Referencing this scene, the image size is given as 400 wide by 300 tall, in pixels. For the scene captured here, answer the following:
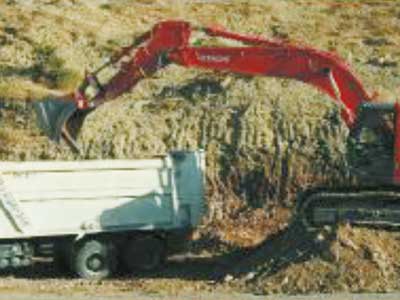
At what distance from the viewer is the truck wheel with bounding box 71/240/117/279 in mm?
25422

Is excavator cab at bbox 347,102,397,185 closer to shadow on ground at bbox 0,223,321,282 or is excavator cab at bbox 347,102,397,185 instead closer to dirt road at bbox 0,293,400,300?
shadow on ground at bbox 0,223,321,282

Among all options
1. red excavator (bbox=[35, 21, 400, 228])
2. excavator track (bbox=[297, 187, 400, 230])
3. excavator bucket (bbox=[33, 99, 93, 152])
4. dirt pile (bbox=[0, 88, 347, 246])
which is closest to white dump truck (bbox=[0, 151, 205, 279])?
excavator bucket (bbox=[33, 99, 93, 152])

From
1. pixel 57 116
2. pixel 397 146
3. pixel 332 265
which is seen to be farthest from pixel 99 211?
pixel 397 146

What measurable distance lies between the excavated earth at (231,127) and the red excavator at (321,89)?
0.95 metres

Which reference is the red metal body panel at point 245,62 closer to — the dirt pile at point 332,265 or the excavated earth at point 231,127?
the dirt pile at point 332,265

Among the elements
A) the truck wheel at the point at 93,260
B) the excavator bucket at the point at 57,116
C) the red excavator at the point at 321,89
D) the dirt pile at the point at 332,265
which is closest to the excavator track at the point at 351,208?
the red excavator at the point at 321,89

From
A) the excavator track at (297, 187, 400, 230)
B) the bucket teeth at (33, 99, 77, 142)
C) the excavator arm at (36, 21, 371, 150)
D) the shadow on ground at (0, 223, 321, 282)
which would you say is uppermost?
the excavator arm at (36, 21, 371, 150)

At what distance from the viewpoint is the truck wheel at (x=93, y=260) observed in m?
25.4

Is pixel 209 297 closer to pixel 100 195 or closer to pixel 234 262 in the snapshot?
pixel 100 195

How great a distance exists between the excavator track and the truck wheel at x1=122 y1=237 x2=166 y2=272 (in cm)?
328

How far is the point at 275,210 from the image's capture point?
3184cm

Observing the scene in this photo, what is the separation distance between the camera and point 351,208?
24516 millimetres

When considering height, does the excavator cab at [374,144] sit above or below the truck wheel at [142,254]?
above

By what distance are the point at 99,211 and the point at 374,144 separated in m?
6.00
